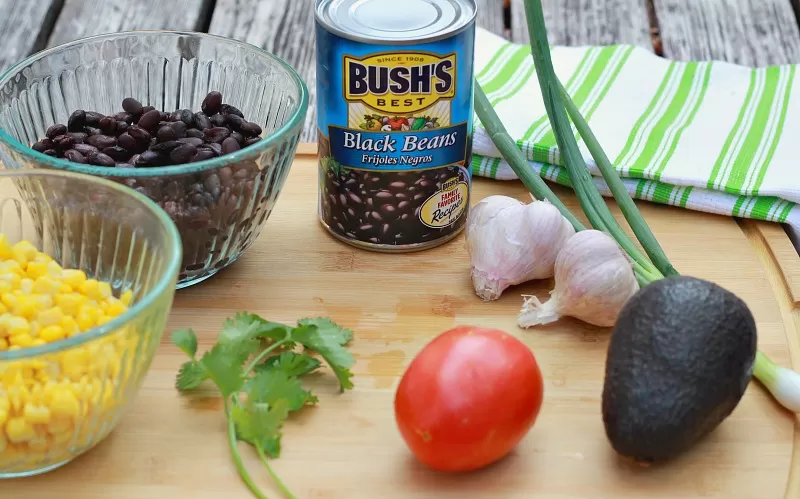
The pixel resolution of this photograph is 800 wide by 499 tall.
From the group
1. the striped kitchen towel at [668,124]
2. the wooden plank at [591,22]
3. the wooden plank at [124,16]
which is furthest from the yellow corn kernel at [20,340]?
the wooden plank at [591,22]

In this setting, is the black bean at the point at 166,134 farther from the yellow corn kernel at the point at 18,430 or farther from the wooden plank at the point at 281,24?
the wooden plank at the point at 281,24

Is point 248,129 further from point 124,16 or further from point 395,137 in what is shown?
point 124,16

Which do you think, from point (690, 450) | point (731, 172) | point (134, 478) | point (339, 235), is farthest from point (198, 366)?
point (731, 172)

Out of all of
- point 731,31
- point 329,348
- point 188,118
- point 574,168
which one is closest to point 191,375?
point 329,348

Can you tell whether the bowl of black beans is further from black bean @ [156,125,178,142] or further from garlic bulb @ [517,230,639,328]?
garlic bulb @ [517,230,639,328]

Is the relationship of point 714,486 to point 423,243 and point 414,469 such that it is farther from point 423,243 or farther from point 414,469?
point 423,243

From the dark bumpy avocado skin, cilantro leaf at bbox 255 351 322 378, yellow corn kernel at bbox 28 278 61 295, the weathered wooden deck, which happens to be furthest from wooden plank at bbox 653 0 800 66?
yellow corn kernel at bbox 28 278 61 295
